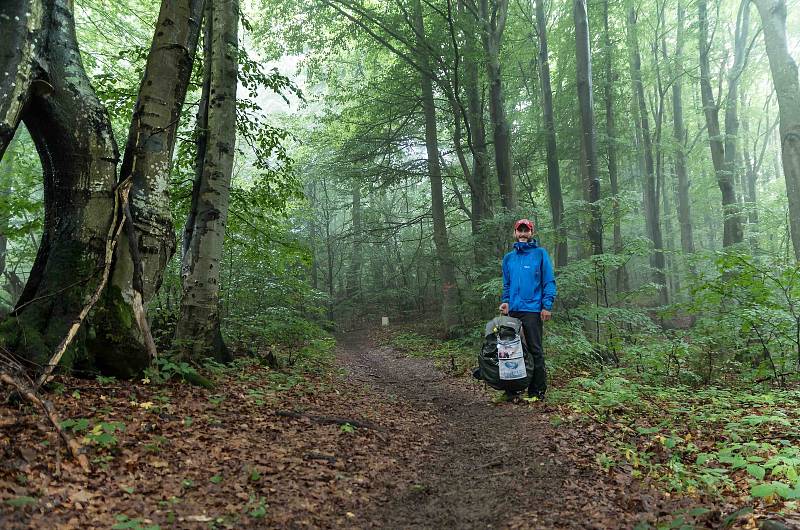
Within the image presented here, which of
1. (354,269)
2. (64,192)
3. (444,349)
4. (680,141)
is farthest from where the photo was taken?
(354,269)

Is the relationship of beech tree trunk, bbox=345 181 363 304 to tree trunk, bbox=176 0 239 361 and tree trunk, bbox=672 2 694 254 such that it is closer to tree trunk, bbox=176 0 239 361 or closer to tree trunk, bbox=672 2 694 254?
tree trunk, bbox=672 2 694 254

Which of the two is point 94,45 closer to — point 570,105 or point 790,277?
point 570,105

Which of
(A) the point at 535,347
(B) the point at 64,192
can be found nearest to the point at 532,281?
(A) the point at 535,347

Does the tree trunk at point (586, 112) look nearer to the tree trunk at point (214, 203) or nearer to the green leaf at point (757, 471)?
→ the green leaf at point (757, 471)

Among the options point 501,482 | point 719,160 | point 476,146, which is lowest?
point 501,482

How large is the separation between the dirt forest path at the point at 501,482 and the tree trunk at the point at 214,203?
325cm

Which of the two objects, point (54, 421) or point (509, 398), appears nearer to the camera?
point (54, 421)

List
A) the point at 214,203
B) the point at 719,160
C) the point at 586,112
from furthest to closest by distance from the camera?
the point at 719,160 → the point at 586,112 → the point at 214,203

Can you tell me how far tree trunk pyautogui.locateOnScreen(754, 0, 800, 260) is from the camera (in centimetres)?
878

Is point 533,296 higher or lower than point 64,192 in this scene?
lower

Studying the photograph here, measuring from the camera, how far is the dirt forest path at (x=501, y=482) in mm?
2797

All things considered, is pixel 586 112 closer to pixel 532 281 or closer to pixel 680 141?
pixel 532 281

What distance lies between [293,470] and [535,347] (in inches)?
132

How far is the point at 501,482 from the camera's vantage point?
3393 mm
